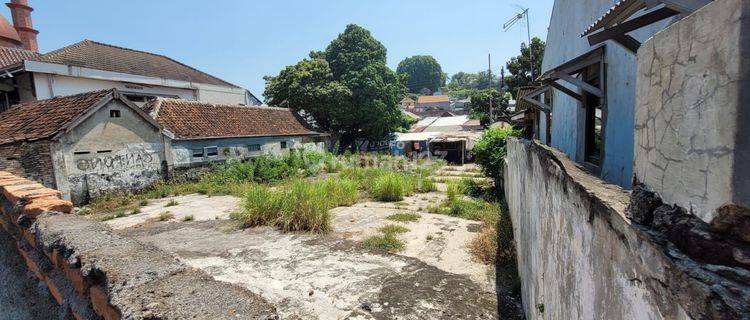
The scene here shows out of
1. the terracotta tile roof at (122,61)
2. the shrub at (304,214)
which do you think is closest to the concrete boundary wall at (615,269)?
the shrub at (304,214)

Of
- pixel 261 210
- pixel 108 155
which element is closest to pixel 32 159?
pixel 108 155

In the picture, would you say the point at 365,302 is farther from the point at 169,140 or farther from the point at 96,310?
the point at 169,140

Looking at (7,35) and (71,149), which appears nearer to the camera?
(71,149)

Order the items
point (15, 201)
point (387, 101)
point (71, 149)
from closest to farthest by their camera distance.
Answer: point (15, 201) → point (71, 149) → point (387, 101)

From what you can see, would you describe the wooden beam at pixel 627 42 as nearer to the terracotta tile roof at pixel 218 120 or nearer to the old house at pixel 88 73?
the terracotta tile roof at pixel 218 120

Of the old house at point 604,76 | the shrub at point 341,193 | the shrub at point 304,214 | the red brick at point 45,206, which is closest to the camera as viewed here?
the old house at point 604,76

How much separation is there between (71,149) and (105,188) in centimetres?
167

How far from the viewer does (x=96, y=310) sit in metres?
1.81

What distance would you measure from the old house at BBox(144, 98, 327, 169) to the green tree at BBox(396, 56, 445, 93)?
65985 millimetres

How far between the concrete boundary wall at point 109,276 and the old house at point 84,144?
1074cm

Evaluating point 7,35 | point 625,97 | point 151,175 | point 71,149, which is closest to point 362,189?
point 151,175

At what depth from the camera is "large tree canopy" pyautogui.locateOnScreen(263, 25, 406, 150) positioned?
24.2 metres

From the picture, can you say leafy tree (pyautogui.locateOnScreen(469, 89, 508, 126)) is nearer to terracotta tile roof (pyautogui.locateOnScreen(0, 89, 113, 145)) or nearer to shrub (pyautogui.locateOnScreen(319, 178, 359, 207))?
shrub (pyautogui.locateOnScreen(319, 178, 359, 207))

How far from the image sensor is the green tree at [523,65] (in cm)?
1922
